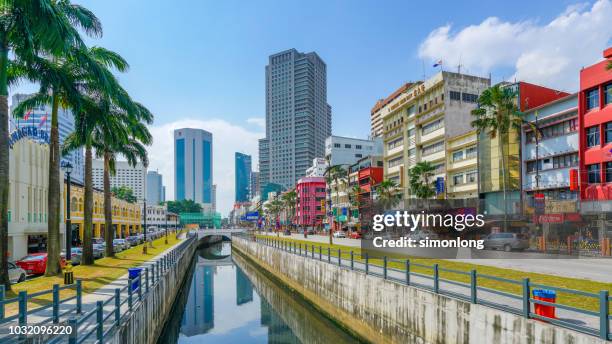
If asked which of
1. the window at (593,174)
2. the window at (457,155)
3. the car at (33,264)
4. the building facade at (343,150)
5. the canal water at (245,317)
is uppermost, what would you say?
the building facade at (343,150)

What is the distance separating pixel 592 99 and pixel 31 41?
48.8 m

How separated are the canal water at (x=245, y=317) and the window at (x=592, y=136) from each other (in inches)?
1352

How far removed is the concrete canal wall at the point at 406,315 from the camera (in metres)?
11.6

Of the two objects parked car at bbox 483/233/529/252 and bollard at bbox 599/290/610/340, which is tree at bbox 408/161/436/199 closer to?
parked car at bbox 483/233/529/252

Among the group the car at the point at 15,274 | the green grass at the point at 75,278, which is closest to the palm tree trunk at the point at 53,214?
the green grass at the point at 75,278

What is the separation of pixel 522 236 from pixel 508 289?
27936mm

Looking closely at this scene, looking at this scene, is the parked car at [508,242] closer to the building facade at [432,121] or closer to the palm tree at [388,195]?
the building facade at [432,121]

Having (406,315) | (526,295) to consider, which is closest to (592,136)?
(406,315)

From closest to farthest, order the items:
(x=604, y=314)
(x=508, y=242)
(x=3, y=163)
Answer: (x=604, y=314)
(x=3, y=163)
(x=508, y=242)

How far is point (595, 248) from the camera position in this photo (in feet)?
123

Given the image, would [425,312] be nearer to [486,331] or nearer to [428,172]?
[486,331]

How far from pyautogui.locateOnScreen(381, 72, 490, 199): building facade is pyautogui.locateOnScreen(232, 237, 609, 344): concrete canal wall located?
4358 cm

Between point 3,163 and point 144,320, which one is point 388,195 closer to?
point 144,320

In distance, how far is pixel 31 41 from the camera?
18.0 metres
